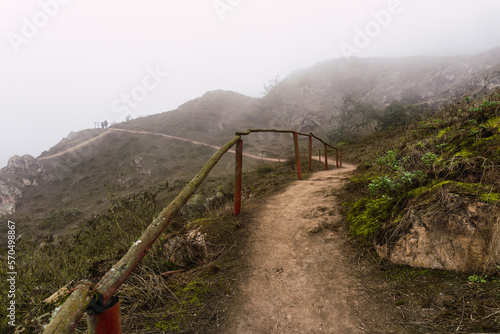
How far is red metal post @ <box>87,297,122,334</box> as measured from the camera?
1018 mm

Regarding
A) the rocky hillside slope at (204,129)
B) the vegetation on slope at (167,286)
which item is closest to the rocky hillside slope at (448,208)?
the vegetation on slope at (167,286)

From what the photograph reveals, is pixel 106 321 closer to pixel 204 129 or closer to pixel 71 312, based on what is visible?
pixel 71 312

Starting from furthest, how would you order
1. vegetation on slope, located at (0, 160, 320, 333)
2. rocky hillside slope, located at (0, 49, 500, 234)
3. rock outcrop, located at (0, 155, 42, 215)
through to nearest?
rocky hillside slope, located at (0, 49, 500, 234), rock outcrop, located at (0, 155, 42, 215), vegetation on slope, located at (0, 160, 320, 333)

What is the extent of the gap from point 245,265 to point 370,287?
1272 millimetres

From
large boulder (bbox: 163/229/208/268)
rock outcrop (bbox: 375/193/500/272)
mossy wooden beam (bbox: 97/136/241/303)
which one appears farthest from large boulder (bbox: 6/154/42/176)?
rock outcrop (bbox: 375/193/500/272)

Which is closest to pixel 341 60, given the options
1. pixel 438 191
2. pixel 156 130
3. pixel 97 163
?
pixel 156 130

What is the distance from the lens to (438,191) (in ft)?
7.34

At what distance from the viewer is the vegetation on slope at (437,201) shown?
5.18 feet

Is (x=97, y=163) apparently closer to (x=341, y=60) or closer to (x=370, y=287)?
(x=370, y=287)

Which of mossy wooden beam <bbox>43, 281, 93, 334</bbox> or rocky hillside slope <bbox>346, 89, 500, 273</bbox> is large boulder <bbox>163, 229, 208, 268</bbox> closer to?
rocky hillside slope <bbox>346, 89, 500, 273</bbox>

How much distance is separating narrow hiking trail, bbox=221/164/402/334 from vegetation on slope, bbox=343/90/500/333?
247mm

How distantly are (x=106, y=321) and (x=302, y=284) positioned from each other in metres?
1.75

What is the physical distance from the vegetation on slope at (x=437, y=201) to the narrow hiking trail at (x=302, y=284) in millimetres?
247

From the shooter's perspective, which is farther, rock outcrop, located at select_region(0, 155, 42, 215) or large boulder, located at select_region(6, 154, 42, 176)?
large boulder, located at select_region(6, 154, 42, 176)
